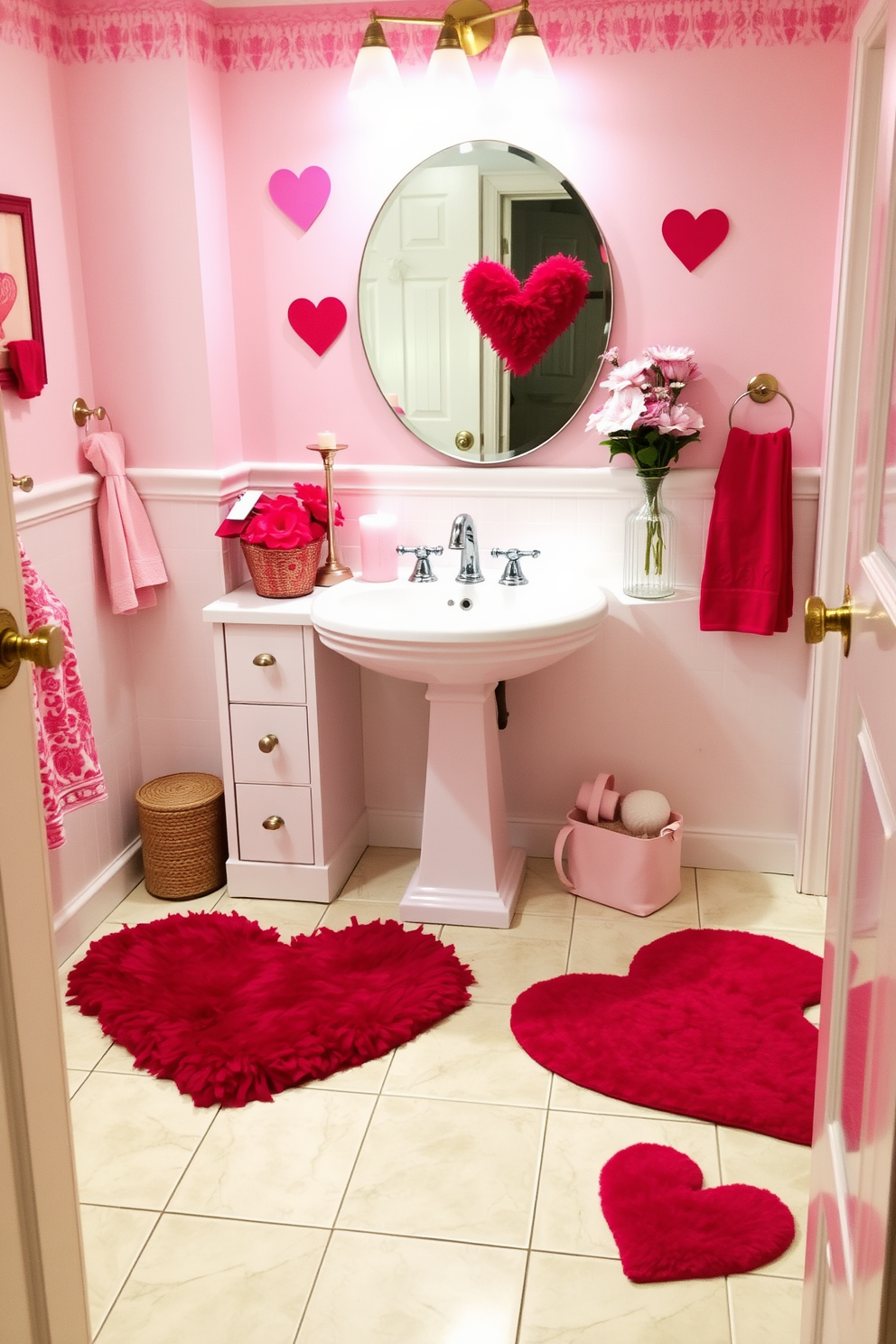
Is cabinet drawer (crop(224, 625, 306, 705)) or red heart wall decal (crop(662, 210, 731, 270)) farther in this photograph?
cabinet drawer (crop(224, 625, 306, 705))

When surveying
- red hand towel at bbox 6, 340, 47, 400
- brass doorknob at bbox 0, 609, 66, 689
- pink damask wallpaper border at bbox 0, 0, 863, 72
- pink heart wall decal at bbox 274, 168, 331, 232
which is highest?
pink damask wallpaper border at bbox 0, 0, 863, 72

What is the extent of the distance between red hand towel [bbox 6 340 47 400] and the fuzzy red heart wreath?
1.01 m

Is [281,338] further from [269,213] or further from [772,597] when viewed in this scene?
[772,597]

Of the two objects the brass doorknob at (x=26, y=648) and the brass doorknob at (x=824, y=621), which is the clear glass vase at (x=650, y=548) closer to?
the brass doorknob at (x=824, y=621)

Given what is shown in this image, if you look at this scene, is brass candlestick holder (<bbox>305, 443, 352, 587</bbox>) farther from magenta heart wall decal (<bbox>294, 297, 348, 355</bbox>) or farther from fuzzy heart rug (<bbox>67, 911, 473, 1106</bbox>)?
fuzzy heart rug (<bbox>67, 911, 473, 1106</bbox>)

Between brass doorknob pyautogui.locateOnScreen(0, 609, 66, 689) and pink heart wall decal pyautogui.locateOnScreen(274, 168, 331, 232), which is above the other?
pink heart wall decal pyautogui.locateOnScreen(274, 168, 331, 232)

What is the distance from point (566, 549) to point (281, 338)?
0.91 m

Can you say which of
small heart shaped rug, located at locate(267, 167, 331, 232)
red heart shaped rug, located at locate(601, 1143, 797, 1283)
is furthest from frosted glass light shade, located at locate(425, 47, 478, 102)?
red heart shaped rug, located at locate(601, 1143, 797, 1283)

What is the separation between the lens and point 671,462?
3.05 meters

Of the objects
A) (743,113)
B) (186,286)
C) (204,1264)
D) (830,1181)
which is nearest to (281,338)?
(186,286)

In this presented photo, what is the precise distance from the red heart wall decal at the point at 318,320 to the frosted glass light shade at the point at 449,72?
565 mm

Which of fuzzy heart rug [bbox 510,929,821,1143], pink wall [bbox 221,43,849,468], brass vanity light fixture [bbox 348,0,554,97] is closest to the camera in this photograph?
fuzzy heart rug [bbox 510,929,821,1143]

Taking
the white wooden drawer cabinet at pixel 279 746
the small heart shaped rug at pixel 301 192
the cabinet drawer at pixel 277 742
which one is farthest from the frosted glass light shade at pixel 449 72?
the cabinet drawer at pixel 277 742

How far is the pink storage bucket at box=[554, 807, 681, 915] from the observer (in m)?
3.06
